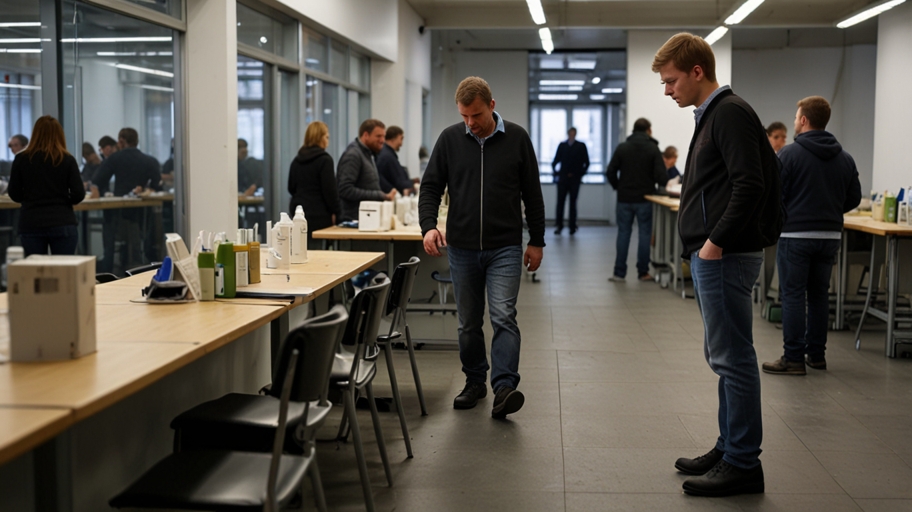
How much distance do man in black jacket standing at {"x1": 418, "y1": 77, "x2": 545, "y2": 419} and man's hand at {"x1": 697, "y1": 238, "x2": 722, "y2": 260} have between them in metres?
1.16

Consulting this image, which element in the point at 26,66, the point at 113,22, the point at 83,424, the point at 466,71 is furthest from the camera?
the point at 466,71

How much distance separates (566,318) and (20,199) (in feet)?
12.9

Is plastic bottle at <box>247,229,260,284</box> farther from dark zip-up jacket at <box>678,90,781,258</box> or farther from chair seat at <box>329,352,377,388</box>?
dark zip-up jacket at <box>678,90,781,258</box>

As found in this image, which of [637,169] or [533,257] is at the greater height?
[637,169]

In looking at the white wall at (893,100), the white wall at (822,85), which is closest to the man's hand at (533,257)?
the white wall at (893,100)

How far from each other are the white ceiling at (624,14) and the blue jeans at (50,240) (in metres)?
9.36

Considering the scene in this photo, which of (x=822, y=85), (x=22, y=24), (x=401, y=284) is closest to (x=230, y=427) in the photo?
(x=401, y=284)

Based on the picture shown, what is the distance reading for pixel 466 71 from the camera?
17016 mm

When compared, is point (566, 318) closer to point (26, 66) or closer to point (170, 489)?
point (26, 66)

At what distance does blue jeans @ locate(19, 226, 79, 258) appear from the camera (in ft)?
14.2

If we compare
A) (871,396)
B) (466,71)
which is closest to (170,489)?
(871,396)

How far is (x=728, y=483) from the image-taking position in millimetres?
2963

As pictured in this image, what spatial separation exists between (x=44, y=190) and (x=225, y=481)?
2.88 meters

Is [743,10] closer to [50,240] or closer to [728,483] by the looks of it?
[50,240]
